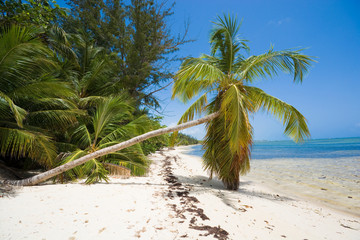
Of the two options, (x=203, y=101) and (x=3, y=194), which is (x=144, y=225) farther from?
(x=203, y=101)

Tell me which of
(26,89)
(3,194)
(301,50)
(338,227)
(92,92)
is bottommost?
(338,227)

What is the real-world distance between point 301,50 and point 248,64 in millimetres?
1288

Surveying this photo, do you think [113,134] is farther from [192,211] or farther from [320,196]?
[320,196]

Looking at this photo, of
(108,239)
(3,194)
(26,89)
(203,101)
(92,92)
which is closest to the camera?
(108,239)

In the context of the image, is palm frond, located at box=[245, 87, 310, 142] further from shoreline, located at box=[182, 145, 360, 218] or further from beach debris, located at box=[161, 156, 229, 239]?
beach debris, located at box=[161, 156, 229, 239]

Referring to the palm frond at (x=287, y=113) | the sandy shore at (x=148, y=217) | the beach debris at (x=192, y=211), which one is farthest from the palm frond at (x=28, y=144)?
the palm frond at (x=287, y=113)

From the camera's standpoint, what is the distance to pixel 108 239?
1805mm

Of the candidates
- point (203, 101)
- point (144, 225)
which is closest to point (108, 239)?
point (144, 225)

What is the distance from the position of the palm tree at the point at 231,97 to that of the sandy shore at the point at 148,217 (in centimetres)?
128

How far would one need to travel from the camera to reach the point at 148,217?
2.35 metres

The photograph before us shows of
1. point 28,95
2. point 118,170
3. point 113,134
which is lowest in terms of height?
point 118,170

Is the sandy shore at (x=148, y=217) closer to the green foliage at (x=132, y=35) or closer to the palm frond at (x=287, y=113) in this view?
the palm frond at (x=287, y=113)

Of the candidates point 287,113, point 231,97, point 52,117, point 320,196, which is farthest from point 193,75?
point 320,196

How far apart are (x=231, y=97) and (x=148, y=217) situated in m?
2.98
